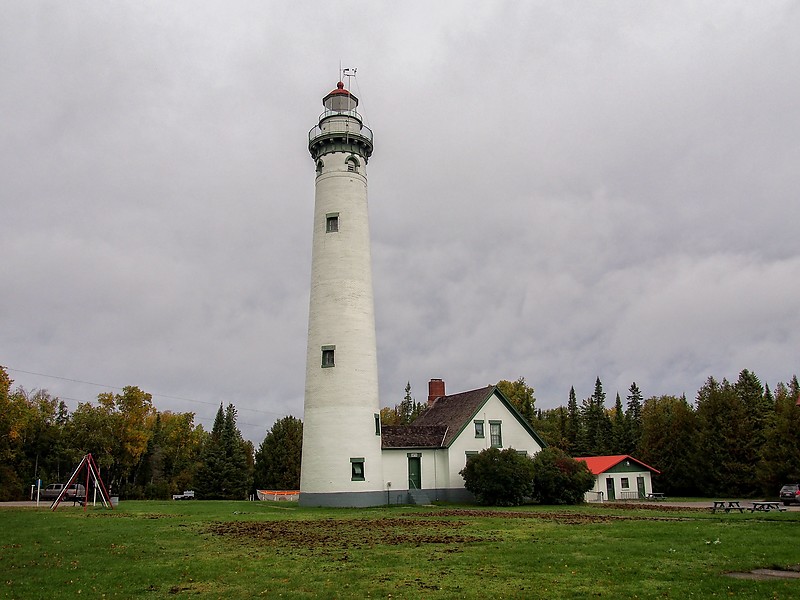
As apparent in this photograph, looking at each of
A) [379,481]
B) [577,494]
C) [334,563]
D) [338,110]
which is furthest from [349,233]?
[334,563]

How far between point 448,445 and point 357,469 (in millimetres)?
6273

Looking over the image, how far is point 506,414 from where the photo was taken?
40.3m

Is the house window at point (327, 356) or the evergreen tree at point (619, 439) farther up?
the house window at point (327, 356)

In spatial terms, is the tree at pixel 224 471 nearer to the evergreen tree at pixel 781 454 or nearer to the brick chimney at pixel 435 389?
the brick chimney at pixel 435 389

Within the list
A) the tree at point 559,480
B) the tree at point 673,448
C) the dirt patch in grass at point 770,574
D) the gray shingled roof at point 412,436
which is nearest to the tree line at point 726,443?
the tree at point 673,448

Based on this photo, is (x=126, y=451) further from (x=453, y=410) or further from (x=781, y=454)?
(x=781, y=454)

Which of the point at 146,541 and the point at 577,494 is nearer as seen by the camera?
the point at 146,541

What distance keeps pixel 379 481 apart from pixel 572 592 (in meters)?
25.3

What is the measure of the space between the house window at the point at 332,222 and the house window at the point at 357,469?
12359mm

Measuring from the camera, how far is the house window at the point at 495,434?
39500mm

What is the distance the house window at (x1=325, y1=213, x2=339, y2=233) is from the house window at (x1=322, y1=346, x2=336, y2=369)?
6.48 meters

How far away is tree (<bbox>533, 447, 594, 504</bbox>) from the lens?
36281 mm

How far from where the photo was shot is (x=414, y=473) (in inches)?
1474

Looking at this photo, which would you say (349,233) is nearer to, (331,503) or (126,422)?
(331,503)
